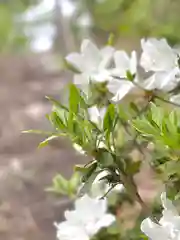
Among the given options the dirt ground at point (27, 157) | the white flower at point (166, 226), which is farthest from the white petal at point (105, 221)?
the dirt ground at point (27, 157)

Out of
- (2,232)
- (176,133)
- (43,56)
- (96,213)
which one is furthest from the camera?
(43,56)

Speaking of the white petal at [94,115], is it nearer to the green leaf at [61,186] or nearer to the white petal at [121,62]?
the white petal at [121,62]

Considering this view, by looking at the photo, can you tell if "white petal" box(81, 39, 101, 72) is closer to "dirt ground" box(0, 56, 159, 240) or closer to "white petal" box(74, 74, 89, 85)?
"white petal" box(74, 74, 89, 85)

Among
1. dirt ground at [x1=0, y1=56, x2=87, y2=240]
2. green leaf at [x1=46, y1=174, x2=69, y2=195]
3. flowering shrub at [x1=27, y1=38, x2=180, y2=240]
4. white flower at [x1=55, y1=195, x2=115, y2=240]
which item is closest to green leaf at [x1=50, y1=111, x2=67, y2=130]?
flowering shrub at [x1=27, y1=38, x2=180, y2=240]

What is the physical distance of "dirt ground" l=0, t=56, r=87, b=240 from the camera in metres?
0.92

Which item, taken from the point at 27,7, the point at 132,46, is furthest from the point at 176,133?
the point at 27,7

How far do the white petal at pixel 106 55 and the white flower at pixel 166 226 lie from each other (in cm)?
21

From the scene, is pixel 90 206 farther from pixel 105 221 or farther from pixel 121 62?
pixel 121 62

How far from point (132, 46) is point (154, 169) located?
78 cm

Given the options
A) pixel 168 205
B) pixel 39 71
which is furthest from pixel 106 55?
pixel 39 71

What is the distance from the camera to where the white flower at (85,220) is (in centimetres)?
55

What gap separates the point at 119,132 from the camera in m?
0.59

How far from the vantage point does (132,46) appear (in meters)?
1.31

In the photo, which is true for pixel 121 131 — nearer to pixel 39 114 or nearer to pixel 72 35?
pixel 39 114
